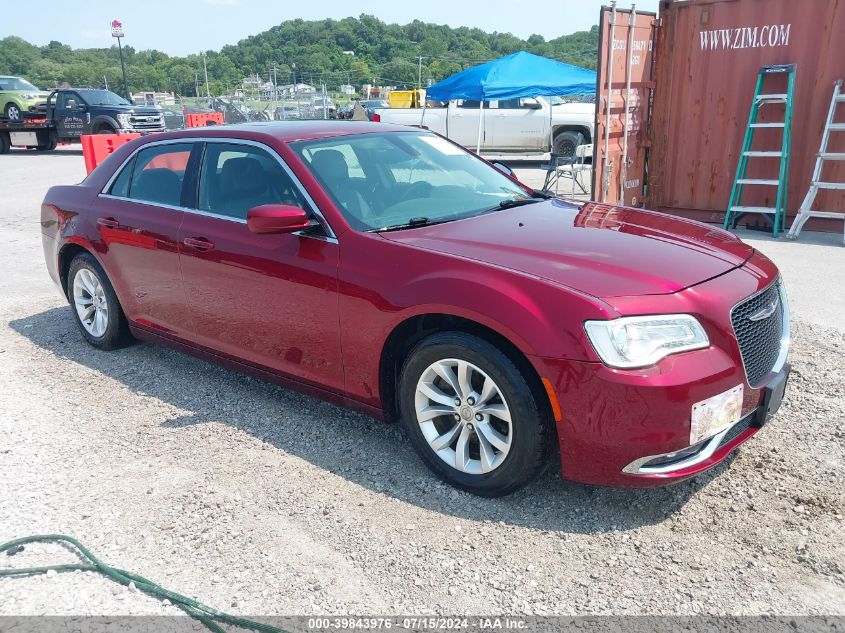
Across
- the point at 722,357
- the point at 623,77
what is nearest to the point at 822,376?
the point at 722,357

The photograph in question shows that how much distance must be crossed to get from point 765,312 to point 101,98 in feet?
78.6

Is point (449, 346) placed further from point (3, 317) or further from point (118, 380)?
point (3, 317)

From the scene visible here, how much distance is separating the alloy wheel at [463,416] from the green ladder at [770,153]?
22.8 feet

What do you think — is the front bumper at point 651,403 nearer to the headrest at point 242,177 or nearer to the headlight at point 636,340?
the headlight at point 636,340

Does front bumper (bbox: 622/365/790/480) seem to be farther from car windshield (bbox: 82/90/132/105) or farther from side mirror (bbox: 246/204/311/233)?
car windshield (bbox: 82/90/132/105)

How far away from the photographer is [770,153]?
8.57 m

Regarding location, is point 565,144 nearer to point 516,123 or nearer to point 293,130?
point 516,123

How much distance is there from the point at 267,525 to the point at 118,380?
2241 mm

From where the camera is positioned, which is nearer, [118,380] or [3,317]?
[118,380]

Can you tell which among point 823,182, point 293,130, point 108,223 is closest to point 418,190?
point 293,130

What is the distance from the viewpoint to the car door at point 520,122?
18.0 m

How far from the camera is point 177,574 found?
2.80m

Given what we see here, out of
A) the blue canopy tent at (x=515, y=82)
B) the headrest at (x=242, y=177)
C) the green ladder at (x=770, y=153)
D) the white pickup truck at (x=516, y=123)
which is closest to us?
the headrest at (x=242, y=177)

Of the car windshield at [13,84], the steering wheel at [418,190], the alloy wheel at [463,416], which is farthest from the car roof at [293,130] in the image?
the car windshield at [13,84]
